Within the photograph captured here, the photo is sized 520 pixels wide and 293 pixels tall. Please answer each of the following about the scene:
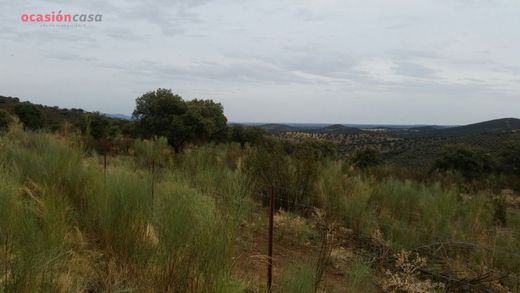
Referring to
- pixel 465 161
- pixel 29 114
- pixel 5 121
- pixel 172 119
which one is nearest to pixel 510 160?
pixel 465 161

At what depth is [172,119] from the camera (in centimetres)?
2000

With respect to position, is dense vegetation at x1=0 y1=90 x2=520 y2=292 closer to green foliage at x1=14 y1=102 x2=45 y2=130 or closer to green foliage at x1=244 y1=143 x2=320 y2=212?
green foliage at x1=244 y1=143 x2=320 y2=212

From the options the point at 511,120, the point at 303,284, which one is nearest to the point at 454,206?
the point at 303,284

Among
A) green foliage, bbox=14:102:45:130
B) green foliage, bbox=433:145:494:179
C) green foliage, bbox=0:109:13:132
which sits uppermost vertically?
green foliage, bbox=14:102:45:130

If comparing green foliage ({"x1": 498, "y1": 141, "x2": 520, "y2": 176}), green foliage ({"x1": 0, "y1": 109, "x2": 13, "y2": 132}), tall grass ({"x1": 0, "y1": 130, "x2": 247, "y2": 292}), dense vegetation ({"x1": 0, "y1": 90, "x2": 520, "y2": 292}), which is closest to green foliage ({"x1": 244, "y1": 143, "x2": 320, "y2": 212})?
dense vegetation ({"x1": 0, "y1": 90, "x2": 520, "y2": 292})

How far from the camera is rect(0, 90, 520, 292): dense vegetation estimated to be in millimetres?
2707

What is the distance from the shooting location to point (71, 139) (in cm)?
692

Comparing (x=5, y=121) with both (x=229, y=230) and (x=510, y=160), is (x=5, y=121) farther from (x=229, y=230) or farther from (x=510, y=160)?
(x=510, y=160)

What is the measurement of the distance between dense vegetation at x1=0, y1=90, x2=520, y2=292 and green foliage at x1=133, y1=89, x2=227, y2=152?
831 centimetres

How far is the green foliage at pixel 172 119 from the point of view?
19734 millimetres

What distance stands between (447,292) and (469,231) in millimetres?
2587

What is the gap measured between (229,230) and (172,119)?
1770 cm

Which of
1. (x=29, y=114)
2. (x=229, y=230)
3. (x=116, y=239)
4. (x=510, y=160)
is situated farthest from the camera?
(x=29, y=114)

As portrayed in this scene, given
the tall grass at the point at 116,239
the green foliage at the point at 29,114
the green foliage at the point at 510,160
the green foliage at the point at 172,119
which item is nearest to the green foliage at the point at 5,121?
the green foliage at the point at 29,114
